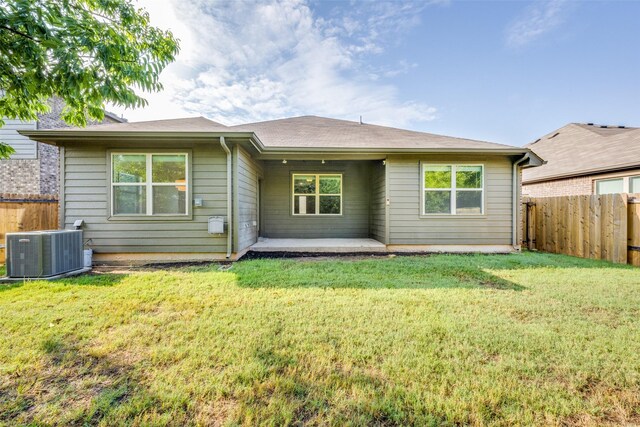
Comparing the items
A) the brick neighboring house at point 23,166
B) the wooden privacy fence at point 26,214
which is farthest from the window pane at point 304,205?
the brick neighboring house at point 23,166

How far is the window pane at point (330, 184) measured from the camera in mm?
9078

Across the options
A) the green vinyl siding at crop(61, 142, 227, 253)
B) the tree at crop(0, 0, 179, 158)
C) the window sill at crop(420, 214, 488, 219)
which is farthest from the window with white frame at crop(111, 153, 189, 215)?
the window sill at crop(420, 214, 488, 219)

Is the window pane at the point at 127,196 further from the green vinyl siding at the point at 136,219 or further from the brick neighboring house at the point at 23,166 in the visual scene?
the brick neighboring house at the point at 23,166

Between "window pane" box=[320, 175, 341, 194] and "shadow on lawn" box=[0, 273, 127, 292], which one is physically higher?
"window pane" box=[320, 175, 341, 194]

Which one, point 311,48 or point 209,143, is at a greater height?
point 311,48

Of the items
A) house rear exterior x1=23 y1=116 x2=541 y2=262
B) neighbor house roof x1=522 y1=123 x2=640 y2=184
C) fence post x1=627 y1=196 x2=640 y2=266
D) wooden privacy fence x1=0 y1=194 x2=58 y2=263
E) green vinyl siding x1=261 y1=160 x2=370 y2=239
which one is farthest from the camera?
green vinyl siding x1=261 y1=160 x2=370 y2=239

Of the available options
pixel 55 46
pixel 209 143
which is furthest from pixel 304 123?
pixel 55 46

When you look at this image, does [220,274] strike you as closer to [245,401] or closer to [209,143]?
[209,143]

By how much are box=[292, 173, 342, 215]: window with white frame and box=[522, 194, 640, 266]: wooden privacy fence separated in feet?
18.8

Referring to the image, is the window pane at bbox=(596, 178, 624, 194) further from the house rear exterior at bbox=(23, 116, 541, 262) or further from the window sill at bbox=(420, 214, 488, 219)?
the window sill at bbox=(420, 214, 488, 219)

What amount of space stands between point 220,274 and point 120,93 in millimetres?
2916

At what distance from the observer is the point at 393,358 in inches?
80.4

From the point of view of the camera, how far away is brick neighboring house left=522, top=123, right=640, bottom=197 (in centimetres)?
798

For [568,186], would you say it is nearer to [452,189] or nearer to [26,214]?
[452,189]
